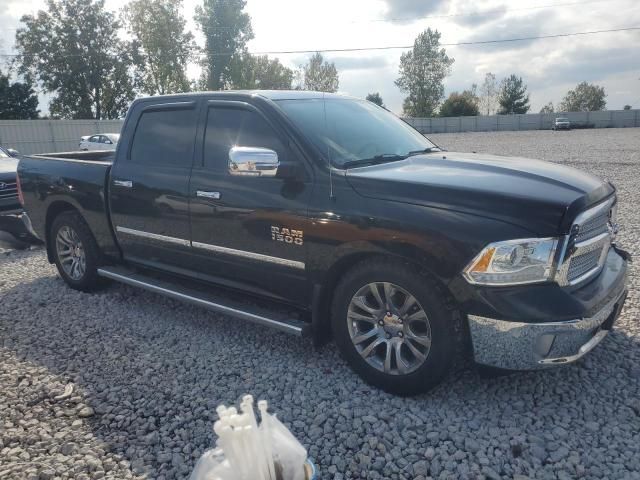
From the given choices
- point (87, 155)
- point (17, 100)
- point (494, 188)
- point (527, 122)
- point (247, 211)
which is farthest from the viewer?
point (527, 122)

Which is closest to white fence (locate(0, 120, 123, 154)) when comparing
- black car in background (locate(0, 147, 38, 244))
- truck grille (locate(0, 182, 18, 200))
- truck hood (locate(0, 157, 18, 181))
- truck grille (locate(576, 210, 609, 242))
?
truck hood (locate(0, 157, 18, 181))

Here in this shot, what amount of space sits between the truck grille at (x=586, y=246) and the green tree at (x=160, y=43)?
155ft

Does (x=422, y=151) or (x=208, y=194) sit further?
(x=422, y=151)

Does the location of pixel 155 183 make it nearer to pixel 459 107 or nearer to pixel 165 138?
pixel 165 138

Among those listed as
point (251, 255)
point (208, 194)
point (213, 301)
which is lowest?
Result: point (213, 301)

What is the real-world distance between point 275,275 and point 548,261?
5.91 feet

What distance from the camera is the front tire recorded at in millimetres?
2959

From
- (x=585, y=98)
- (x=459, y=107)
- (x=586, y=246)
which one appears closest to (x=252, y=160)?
(x=586, y=246)

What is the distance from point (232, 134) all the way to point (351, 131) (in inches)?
36.3

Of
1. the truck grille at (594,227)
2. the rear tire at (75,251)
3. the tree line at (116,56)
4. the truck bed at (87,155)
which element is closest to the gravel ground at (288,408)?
the rear tire at (75,251)

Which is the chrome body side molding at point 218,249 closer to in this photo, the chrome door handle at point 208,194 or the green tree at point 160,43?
the chrome door handle at point 208,194

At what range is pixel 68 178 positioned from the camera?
204 inches

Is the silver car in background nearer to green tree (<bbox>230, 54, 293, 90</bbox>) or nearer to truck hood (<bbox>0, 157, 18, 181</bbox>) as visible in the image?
green tree (<bbox>230, 54, 293, 90</bbox>)

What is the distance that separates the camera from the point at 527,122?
55.7 meters
